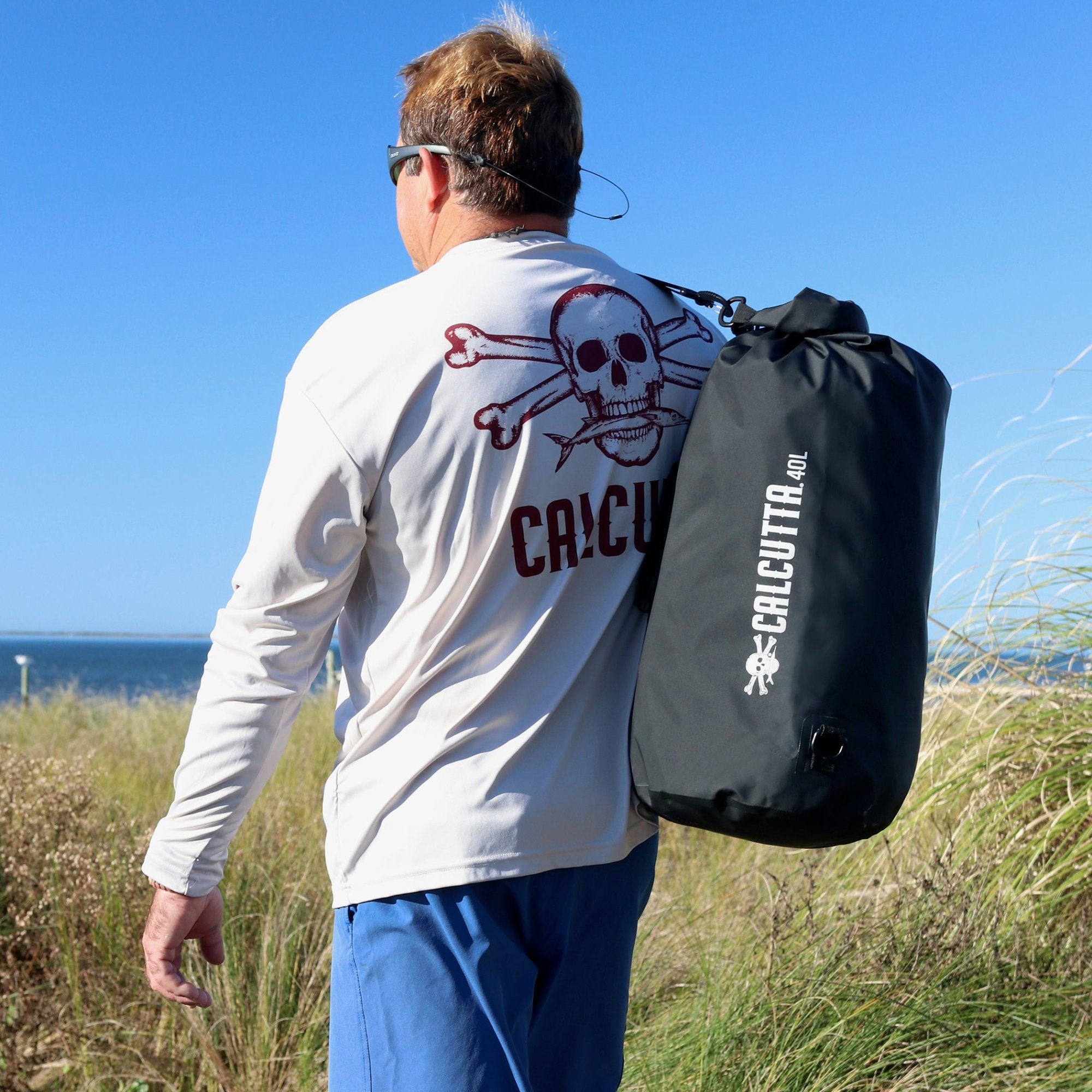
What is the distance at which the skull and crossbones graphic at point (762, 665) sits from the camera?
1.39 meters

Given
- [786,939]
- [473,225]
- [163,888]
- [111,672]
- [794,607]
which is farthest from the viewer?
[111,672]

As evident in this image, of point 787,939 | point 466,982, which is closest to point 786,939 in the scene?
point 787,939

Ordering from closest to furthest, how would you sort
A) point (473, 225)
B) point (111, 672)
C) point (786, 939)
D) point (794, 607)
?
point (794, 607), point (473, 225), point (786, 939), point (111, 672)

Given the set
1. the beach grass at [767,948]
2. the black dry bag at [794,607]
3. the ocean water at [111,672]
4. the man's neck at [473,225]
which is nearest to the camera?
the black dry bag at [794,607]

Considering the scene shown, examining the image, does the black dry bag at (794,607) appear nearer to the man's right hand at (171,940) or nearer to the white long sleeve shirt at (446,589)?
the white long sleeve shirt at (446,589)

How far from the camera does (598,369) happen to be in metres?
1.50

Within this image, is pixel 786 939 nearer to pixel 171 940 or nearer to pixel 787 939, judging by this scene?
pixel 787 939

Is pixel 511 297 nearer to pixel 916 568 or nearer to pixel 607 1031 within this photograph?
pixel 916 568

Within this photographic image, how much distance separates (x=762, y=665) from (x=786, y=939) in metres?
1.66

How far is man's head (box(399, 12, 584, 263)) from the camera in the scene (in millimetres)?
1584

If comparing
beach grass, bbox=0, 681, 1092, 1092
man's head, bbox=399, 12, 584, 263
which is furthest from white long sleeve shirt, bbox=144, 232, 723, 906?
beach grass, bbox=0, 681, 1092, 1092

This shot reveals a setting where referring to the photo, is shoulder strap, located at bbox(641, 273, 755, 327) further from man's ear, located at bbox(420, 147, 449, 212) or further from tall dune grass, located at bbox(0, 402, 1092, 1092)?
tall dune grass, located at bbox(0, 402, 1092, 1092)

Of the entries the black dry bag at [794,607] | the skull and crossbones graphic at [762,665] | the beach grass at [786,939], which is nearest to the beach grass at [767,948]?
the beach grass at [786,939]

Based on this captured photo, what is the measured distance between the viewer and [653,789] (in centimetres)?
145
